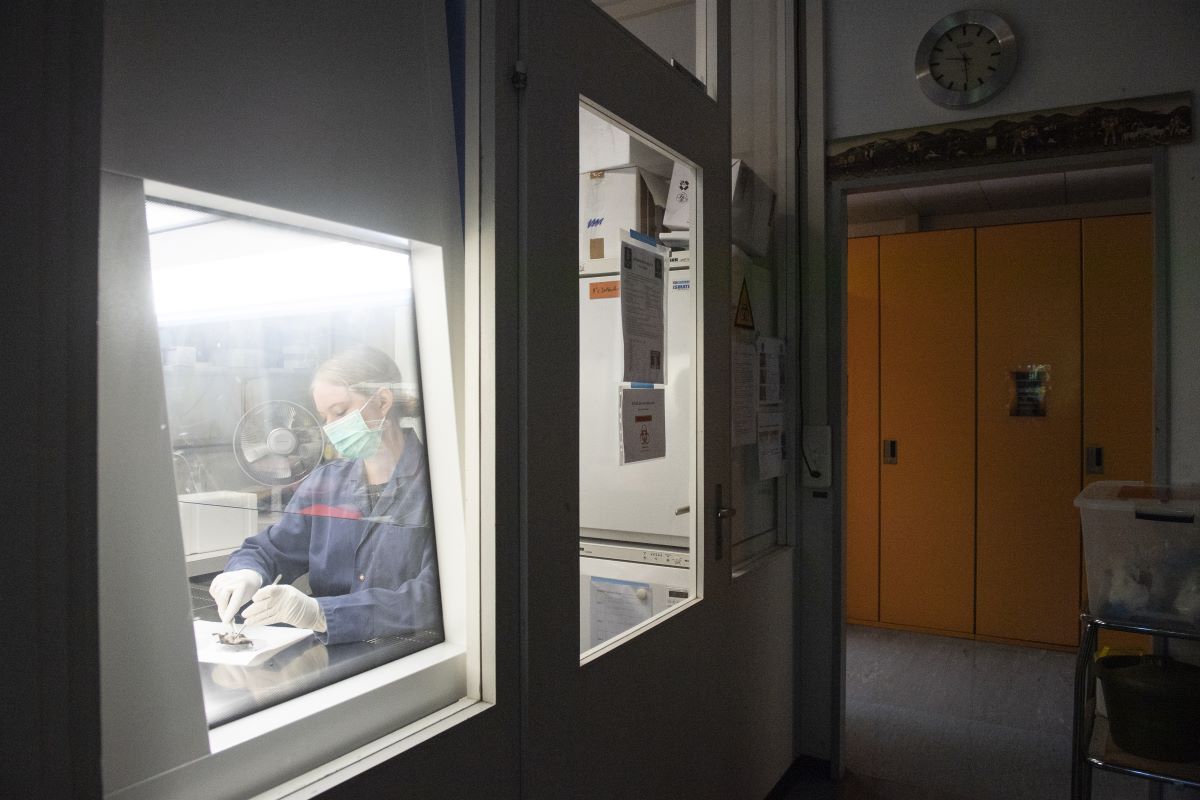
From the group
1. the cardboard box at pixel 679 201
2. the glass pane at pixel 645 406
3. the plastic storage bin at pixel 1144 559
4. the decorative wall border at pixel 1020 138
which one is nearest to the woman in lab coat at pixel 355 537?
the glass pane at pixel 645 406

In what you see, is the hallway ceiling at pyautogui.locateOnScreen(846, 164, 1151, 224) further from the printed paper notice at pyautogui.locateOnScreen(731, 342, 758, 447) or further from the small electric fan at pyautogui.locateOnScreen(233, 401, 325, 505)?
the small electric fan at pyautogui.locateOnScreen(233, 401, 325, 505)

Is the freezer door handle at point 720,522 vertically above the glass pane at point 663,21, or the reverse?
the glass pane at point 663,21

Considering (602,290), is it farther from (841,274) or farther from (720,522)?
(841,274)

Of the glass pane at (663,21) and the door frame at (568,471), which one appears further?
the glass pane at (663,21)

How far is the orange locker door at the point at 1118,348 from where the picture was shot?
411 centimetres

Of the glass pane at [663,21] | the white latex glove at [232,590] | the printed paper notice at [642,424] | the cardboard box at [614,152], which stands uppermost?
the glass pane at [663,21]

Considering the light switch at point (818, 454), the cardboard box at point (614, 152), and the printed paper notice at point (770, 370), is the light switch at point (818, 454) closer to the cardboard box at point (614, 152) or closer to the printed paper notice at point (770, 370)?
the printed paper notice at point (770, 370)

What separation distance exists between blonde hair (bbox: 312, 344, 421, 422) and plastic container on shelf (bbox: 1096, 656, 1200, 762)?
72.4 inches

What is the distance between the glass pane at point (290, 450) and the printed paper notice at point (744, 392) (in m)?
1.26

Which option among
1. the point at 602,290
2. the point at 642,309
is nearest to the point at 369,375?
the point at 642,309

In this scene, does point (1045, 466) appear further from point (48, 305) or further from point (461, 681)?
point (48, 305)

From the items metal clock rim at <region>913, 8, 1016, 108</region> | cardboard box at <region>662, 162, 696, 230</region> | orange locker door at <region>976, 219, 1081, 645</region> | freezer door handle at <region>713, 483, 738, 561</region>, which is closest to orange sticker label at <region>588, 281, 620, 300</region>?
cardboard box at <region>662, 162, 696, 230</region>

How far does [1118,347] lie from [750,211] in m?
2.76

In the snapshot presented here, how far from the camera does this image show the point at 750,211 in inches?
99.7
